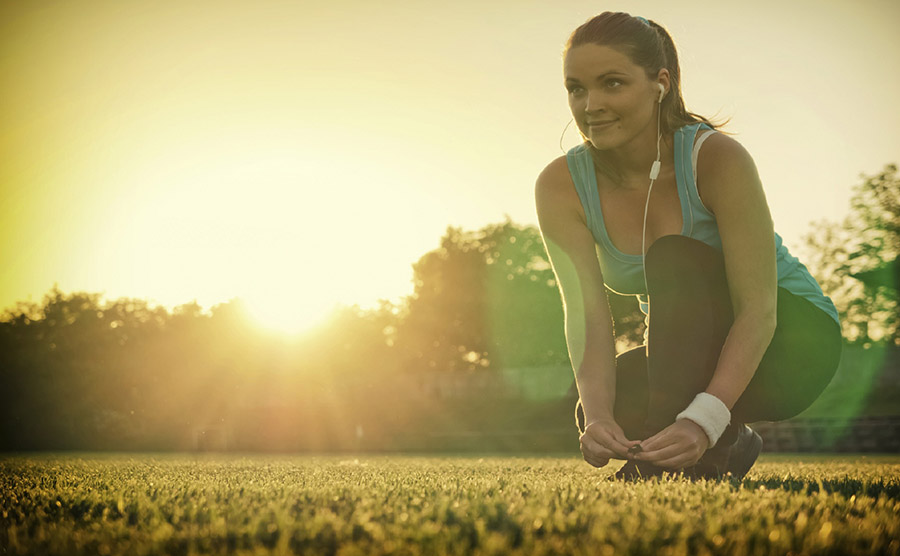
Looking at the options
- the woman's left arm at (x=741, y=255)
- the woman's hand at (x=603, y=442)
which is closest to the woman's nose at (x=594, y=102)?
the woman's left arm at (x=741, y=255)

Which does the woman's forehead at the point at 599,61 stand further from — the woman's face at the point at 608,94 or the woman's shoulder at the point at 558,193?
the woman's shoulder at the point at 558,193

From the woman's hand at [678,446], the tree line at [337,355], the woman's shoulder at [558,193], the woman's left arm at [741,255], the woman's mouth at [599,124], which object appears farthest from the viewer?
the tree line at [337,355]

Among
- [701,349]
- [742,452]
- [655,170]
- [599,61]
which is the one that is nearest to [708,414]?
[701,349]

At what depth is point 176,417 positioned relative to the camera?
32688 mm

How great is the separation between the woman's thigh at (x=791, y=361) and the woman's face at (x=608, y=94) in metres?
1.17

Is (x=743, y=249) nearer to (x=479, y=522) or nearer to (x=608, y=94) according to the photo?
(x=608, y=94)

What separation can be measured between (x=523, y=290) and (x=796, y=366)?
45.1 m

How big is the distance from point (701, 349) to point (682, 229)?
2.09ft

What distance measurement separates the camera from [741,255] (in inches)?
132

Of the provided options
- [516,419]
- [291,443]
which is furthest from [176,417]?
[516,419]

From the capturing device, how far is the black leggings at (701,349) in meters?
3.41

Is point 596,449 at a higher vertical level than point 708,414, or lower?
lower

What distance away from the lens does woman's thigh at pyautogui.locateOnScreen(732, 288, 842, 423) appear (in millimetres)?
3713

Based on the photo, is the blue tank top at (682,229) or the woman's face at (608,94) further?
the blue tank top at (682,229)
